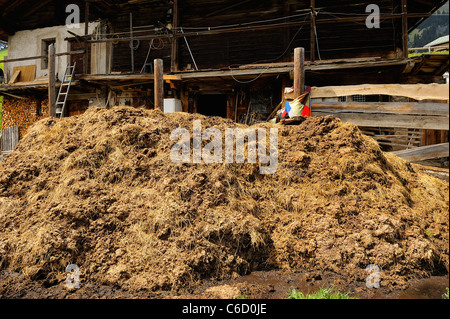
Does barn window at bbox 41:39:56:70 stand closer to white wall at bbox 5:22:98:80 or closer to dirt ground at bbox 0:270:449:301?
white wall at bbox 5:22:98:80

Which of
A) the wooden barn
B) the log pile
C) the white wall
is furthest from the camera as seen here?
the log pile

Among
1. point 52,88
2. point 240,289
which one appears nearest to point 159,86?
point 52,88

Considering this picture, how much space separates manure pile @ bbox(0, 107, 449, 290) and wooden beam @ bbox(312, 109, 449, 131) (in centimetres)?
63

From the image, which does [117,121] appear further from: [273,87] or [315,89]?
[273,87]

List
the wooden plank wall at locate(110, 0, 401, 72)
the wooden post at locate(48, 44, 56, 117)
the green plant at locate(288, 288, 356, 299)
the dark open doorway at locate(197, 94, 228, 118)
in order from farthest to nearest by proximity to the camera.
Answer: the dark open doorway at locate(197, 94, 228, 118) → the wooden plank wall at locate(110, 0, 401, 72) → the wooden post at locate(48, 44, 56, 117) → the green plant at locate(288, 288, 356, 299)

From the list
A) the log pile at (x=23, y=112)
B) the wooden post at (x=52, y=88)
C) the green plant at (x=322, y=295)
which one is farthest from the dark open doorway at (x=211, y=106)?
the green plant at (x=322, y=295)

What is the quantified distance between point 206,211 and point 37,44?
1461cm

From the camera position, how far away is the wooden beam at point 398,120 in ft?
16.1

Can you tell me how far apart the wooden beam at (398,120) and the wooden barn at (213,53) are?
1.52 m

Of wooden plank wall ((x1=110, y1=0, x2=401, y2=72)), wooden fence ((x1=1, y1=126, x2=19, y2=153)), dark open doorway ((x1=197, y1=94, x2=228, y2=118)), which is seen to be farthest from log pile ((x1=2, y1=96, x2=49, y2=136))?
dark open doorway ((x1=197, y1=94, x2=228, y2=118))

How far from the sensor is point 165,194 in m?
4.20

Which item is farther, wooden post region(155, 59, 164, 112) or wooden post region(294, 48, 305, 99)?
wooden post region(155, 59, 164, 112)

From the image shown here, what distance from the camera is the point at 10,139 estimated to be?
12.8 metres

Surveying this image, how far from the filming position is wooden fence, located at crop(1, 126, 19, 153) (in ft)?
41.7
